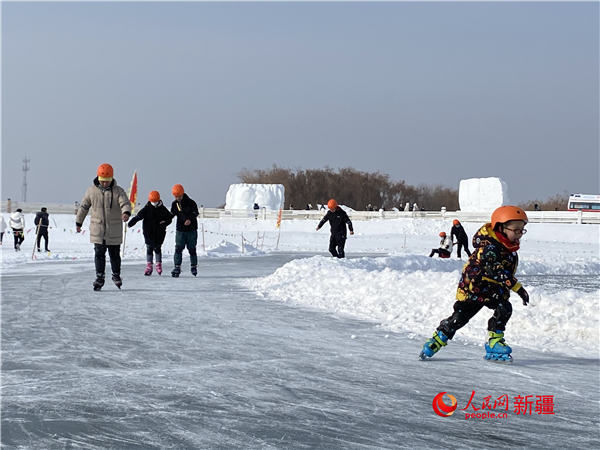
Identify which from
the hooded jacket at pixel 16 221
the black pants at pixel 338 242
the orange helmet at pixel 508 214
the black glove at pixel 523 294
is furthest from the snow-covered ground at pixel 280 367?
the hooded jacket at pixel 16 221

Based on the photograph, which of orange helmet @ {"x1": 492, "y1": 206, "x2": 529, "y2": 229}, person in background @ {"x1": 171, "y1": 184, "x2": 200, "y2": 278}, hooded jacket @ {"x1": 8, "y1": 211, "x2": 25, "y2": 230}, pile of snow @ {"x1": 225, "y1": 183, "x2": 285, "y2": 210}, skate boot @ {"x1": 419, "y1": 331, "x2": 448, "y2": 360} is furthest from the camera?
pile of snow @ {"x1": 225, "y1": 183, "x2": 285, "y2": 210}

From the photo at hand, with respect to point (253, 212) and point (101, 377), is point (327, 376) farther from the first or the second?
point (253, 212)

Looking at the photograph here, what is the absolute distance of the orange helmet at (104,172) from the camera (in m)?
10.6

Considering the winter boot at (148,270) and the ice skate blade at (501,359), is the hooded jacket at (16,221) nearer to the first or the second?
the winter boot at (148,270)

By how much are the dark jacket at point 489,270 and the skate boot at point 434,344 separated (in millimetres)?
454

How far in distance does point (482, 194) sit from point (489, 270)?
177 feet

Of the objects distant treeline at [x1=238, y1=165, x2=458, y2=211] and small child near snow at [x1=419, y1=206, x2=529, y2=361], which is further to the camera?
distant treeline at [x1=238, y1=165, x2=458, y2=211]

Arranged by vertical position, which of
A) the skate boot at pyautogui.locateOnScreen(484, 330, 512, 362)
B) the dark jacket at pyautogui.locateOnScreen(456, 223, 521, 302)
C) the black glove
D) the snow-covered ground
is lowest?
the snow-covered ground

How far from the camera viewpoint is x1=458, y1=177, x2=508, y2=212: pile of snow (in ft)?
186

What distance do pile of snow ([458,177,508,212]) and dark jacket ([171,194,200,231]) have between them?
44.9 m

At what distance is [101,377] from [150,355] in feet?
3.20

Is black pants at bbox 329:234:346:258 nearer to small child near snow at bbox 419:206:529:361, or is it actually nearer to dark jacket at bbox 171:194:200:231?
dark jacket at bbox 171:194:200:231

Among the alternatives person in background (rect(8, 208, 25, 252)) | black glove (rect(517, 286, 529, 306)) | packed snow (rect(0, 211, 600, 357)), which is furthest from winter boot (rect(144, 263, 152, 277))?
person in background (rect(8, 208, 25, 252))

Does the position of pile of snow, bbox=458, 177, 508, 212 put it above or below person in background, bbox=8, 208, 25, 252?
above
